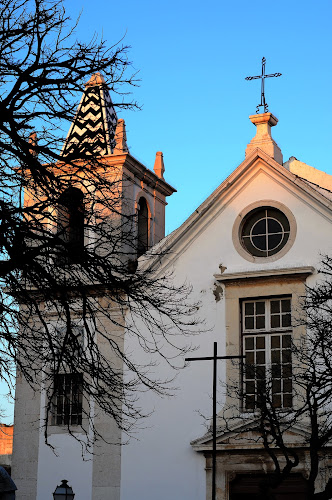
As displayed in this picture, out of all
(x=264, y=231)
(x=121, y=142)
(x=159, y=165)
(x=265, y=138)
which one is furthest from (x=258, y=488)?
(x=159, y=165)

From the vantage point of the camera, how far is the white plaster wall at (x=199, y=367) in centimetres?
2211

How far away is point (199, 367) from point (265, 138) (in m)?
6.06

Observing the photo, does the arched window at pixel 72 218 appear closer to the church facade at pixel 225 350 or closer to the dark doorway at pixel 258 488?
the church facade at pixel 225 350

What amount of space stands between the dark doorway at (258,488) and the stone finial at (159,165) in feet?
32.3

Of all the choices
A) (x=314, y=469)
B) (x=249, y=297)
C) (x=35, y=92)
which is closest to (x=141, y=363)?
(x=249, y=297)

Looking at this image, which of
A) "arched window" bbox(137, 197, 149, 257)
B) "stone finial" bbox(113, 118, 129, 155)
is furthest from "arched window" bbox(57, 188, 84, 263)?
"arched window" bbox(137, 197, 149, 257)

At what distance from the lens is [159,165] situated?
2809 centimetres

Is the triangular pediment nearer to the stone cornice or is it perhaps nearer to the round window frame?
the round window frame

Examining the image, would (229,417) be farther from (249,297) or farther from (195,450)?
(249,297)

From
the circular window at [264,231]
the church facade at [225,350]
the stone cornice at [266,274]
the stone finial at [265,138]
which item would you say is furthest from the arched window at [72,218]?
the stone finial at [265,138]

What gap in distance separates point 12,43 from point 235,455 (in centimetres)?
1156

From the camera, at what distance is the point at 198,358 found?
21.0 metres

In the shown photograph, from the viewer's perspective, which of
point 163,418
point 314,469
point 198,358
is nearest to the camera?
point 314,469

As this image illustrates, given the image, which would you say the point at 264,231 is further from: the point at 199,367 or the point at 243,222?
the point at 199,367
